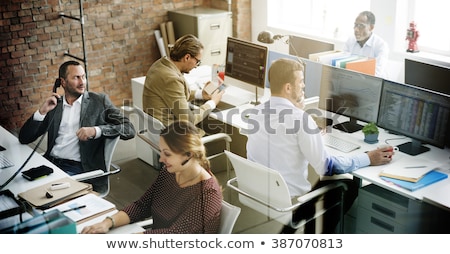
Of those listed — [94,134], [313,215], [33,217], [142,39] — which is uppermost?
[142,39]

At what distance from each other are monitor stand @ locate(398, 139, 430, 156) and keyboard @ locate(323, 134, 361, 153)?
259 millimetres

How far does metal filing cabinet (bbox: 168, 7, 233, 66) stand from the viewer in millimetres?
3850

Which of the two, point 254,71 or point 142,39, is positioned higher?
point 142,39

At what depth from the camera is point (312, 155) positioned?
3.36 m

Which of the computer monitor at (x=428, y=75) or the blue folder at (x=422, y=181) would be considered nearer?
the blue folder at (x=422, y=181)

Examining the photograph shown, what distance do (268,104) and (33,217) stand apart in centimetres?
→ 136

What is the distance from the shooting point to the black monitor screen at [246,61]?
4.33 metres

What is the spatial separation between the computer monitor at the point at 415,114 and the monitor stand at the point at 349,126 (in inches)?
8.0

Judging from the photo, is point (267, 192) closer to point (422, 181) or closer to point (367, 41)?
point (422, 181)

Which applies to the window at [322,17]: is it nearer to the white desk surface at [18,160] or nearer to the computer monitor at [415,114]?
the computer monitor at [415,114]

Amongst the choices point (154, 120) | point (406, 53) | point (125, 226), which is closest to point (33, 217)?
point (125, 226)

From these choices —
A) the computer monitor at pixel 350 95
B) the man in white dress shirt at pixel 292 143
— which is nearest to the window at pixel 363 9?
the computer monitor at pixel 350 95

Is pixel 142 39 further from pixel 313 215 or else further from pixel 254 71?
pixel 313 215

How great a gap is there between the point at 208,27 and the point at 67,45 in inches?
49.1
